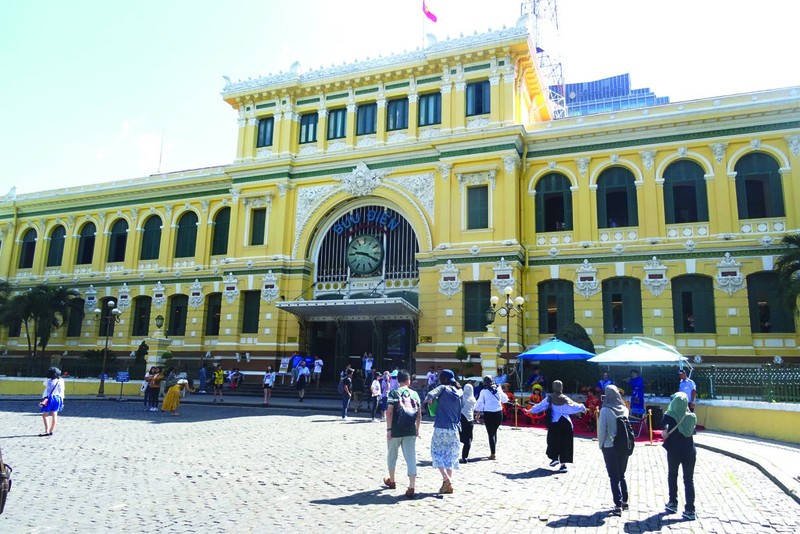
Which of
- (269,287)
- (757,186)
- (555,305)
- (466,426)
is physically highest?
(757,186)

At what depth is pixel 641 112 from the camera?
2758cm

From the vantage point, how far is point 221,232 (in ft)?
119

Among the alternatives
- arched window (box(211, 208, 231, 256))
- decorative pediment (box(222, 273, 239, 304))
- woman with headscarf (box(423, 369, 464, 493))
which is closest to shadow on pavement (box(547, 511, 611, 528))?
woman with headscarf (box(423, 369, 464, 493))

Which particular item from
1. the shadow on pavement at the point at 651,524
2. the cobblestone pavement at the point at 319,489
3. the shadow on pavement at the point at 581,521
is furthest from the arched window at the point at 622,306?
the shadow on pavement at the point at 581,521

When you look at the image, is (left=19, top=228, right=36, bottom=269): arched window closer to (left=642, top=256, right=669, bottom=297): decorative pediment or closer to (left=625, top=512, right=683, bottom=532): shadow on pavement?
(left=642, top=256, right=669, bottom=297): decorative pediment

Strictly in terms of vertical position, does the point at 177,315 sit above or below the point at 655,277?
below

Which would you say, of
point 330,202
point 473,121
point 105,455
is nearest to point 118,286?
point 330,202

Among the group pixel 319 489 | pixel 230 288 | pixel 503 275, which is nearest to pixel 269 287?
pixel 230 288

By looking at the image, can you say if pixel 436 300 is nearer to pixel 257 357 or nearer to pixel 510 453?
pixel 257 357

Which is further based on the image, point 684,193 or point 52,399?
point 684,193

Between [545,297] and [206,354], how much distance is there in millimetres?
19018

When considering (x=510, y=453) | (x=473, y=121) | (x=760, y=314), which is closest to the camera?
(x=510, y=453)

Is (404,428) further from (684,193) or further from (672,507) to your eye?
(684,193)

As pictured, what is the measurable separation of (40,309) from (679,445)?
3734 centimetres
